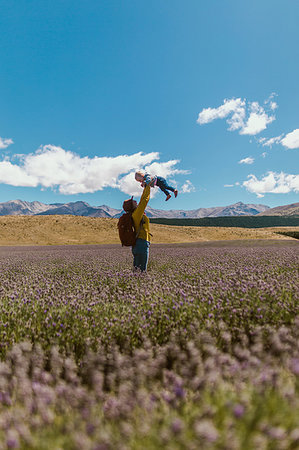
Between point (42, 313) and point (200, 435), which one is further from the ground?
point (200, 435)

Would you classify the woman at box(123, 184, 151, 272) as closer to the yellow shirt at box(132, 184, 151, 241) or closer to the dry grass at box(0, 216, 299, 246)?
the yellow shirt at box(132, 184, 151, 241)

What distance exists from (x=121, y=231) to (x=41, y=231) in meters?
42.4

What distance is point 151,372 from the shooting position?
1.43 m

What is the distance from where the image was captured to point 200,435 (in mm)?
752

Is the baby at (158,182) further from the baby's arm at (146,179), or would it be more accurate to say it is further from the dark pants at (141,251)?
the dark pants at (141,251)

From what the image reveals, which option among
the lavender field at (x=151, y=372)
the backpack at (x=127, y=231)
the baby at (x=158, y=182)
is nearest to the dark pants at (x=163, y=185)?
the baby at (x=158, y=182)

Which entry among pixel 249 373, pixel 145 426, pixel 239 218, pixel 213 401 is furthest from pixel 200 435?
pixel 239 218

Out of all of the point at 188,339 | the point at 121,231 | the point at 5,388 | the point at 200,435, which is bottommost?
the point at 188,339

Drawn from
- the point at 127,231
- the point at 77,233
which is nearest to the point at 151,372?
the point at 127,231

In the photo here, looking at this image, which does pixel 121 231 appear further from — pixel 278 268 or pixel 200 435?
pixel 200 435

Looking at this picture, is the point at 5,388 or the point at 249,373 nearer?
the point at 249,373

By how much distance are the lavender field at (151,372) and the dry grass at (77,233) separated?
113 feet

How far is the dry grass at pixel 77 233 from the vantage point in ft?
125

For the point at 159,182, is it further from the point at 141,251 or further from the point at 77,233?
the point at 77,233
